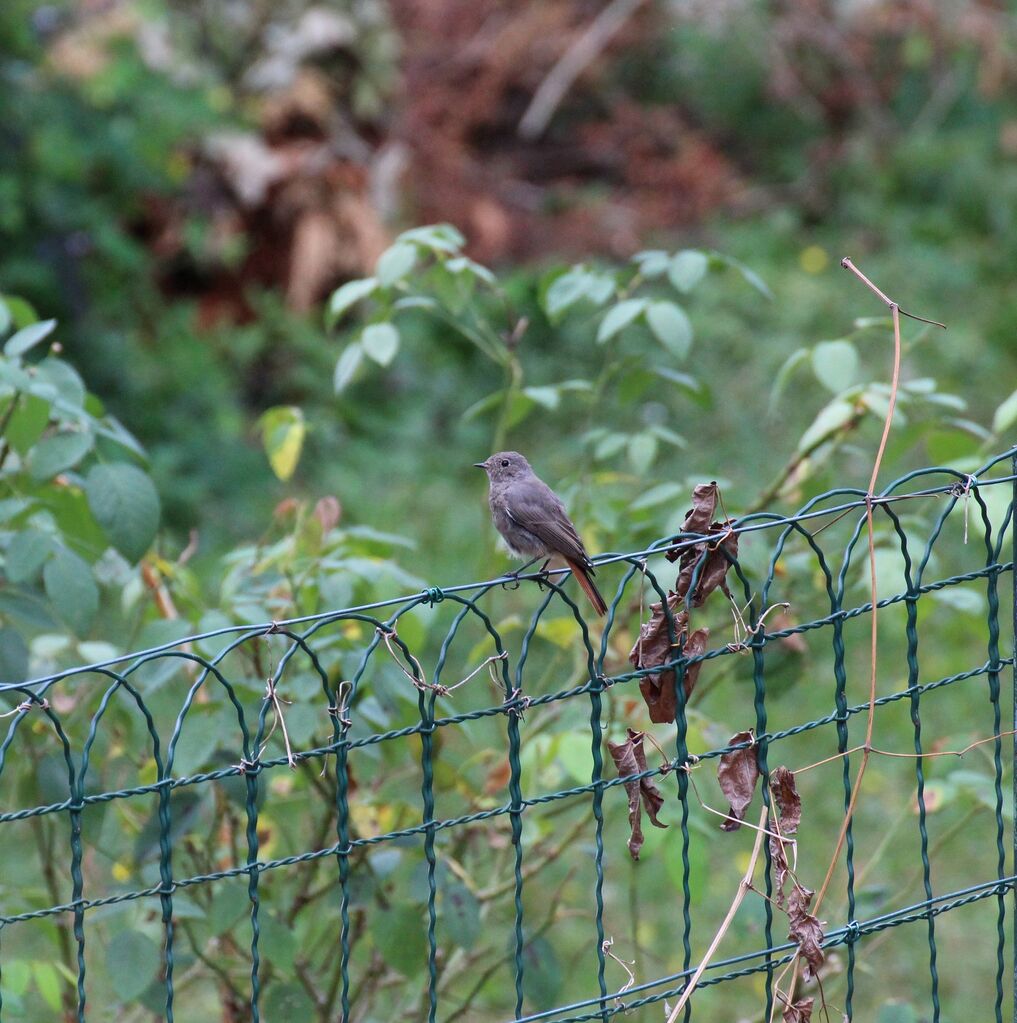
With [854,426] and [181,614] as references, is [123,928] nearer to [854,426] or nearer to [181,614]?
[181,614]

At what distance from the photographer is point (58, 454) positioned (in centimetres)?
253

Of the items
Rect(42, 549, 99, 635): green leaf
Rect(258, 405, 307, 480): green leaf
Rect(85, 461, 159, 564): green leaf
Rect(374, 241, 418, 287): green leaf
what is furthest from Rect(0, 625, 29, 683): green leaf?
Rect(374, 241, 418, 287): green leaf

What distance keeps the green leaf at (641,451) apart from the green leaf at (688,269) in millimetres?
332

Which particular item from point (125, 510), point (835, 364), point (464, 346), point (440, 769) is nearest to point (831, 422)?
point (835, 364)

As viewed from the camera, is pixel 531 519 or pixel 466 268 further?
pixel 531 519

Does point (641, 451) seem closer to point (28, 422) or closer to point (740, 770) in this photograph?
point (740, 770)

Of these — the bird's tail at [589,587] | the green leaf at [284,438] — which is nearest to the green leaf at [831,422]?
the bird's tail at [589,587]

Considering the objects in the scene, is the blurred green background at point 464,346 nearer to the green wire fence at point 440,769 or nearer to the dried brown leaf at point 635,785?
the green wire fence at point 440,769

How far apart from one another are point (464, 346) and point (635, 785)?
6.17 m

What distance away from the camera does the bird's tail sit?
299 centimetres

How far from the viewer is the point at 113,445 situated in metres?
2.83

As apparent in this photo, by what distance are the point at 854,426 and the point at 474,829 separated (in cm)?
116

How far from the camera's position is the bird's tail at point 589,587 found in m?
2.99

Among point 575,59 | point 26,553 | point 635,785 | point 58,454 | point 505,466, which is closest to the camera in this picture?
point 635,785
